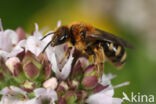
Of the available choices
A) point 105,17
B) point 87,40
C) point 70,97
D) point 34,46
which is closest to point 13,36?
point 34,46

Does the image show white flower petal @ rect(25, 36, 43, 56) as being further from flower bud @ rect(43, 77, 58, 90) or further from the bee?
flower bud @ rect(43, 77, 58, 90)

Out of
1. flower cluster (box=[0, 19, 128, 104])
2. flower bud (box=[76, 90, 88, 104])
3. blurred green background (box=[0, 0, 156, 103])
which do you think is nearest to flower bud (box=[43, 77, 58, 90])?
flower cluster (box=[0, 19, 128, 104])

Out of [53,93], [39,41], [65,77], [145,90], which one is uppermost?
[145,90]

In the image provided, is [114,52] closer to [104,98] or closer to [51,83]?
[104,98]

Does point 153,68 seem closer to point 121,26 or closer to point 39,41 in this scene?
point 121,26

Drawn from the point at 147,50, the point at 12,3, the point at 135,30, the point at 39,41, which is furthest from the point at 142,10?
the point at 39,41

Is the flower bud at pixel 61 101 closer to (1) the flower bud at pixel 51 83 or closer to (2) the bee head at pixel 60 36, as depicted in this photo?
(1) the flower bud at pixel 51 83
